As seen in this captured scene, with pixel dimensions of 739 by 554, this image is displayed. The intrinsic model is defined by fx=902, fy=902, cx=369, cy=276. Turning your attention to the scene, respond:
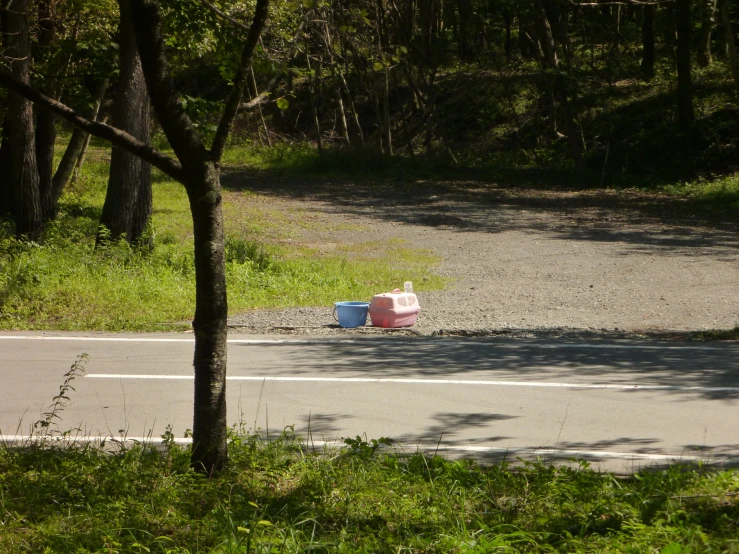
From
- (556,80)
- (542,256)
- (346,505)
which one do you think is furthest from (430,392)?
(556,80)

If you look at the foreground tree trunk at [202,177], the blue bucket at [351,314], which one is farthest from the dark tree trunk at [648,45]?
the foreground tree trunk at [202,177]

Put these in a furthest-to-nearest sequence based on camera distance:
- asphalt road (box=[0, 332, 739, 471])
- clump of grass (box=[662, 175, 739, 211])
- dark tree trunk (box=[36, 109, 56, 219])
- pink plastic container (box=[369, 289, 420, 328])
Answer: clump of grass (box=[662, 175, 739, 211]) → dark tree trunk (box=[36, 109, 56, 219]) → pink plastic container (box=[369, 289, 420, 328]) → asphalt road (box=[0, 332, 739, 471])

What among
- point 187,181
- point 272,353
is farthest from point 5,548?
point 272,353

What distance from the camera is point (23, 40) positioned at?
15781 millimetres

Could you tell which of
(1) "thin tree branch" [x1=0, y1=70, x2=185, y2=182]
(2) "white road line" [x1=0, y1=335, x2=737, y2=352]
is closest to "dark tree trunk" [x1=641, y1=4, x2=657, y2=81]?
(2) "white road line" [x1=0, y1=335, x2=737, y2=352]

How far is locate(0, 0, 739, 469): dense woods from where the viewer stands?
5.18 m

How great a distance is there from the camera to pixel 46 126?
63.8 feet

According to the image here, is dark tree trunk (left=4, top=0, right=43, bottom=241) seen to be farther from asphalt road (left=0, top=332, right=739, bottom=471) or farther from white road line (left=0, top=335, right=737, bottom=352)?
asphalt road (left=0, top=332, right=739, bottom=471)

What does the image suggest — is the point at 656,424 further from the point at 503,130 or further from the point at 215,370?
the point at 503,130

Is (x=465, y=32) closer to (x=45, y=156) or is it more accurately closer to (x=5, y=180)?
(x=45, y=156)

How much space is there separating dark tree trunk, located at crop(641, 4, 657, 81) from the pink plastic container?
25.7m

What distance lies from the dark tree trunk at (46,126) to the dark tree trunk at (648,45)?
74.6 feet

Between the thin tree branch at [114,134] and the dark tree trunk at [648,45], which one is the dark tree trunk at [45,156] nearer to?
the thin tree branch at [114,134]

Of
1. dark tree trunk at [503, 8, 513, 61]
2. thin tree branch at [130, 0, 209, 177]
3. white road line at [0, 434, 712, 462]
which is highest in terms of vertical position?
dark tree trunk at [503, 8, 513, 61]
